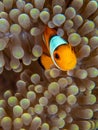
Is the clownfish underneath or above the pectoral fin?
underneath

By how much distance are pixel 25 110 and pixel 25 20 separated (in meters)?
0.36

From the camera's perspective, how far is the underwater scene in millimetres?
1163

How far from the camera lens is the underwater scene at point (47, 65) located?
1.16 meters

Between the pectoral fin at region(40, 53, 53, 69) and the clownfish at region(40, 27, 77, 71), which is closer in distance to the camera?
the clownfish at region(40, 27, 77, 71)

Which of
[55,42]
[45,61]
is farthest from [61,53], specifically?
[45,61]

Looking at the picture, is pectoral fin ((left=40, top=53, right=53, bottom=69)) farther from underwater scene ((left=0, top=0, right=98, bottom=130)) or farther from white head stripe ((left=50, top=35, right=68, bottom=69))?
white head stripe ((left=50, top=35, right=68, bottom=69))

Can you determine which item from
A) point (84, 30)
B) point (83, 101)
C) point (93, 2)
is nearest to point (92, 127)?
point (83, 101)

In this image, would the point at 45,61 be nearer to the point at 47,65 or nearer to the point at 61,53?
the point at 47,65

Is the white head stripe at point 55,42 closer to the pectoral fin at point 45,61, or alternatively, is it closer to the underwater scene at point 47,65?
the underwater scene at point 47,65

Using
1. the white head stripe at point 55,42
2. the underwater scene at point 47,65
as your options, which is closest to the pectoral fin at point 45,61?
the underwater scene at point 47,65

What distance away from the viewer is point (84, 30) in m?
1.24

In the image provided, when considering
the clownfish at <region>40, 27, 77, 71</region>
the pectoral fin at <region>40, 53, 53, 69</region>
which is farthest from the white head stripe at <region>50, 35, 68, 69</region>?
the pectoral fin at <region>40, 53, 53, 69</region>

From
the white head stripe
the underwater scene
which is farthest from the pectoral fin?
the white head stripe

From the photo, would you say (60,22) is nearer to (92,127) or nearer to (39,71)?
(39,71)
